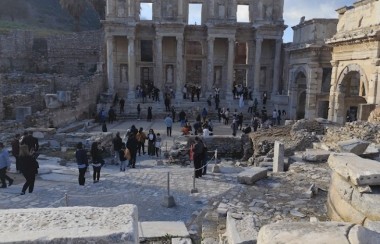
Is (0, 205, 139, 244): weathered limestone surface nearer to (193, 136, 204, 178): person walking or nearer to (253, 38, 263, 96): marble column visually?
(193, 136, 204, 178): person walking

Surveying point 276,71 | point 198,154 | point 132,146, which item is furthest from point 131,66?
point 198,154

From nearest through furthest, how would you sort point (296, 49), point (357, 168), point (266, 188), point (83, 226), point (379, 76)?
point (83, 226)
point (357, 168)
point (266, 188)
point (379, 76)
point (296, 49)

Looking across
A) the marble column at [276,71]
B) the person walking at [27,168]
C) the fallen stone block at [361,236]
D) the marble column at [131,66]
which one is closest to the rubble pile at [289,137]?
the person walking at [27,168]

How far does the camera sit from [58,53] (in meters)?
40.0

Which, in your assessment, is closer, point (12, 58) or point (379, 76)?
point (379, 76)

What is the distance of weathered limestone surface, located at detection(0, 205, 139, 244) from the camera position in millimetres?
3070

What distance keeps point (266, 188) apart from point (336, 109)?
38.4 ft

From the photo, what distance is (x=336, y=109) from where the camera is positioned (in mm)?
19188

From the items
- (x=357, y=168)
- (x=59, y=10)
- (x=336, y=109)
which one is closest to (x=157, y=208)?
(x=357, y=168)

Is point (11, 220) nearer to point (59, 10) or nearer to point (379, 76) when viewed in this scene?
point (379, 76)

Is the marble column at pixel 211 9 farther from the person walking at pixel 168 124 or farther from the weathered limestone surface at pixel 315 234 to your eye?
the weathered limestone surface at pixel 315 234

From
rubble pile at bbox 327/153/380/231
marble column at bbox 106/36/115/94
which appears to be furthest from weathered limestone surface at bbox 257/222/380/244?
marble column at bbox 106/36/115/94

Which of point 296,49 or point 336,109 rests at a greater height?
point 296,49

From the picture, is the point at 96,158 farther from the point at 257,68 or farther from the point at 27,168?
the point at 257,68
